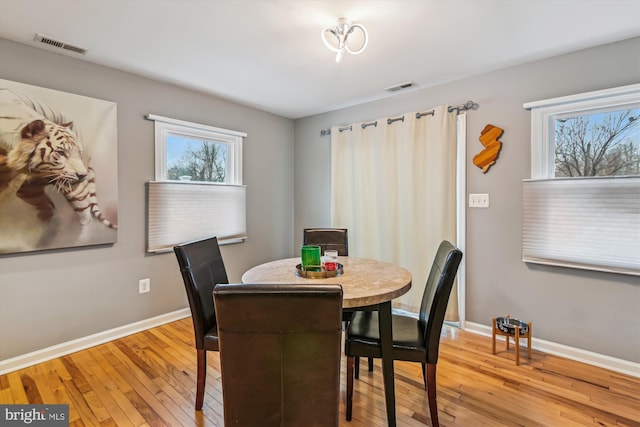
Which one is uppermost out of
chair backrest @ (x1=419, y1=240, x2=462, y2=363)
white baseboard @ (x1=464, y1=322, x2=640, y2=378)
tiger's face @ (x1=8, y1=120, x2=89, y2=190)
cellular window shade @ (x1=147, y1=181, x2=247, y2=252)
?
tiger's face @ (x1=8, y1=120, x2=89, y2=190)

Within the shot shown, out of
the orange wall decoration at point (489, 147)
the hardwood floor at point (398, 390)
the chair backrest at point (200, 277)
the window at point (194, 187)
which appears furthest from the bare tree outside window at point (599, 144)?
the window at point (194, 187)

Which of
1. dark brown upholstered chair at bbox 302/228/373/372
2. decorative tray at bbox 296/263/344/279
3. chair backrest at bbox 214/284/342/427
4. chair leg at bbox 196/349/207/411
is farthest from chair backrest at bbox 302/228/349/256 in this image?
chair backrest at bbox 214/284/342/427

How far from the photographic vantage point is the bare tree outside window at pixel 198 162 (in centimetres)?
304

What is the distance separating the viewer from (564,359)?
2285mm

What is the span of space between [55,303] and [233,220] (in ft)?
5.36

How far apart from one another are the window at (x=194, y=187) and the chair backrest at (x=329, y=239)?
1115mm

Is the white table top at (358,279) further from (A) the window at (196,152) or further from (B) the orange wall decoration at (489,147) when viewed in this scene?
(A) the window at (196,152)

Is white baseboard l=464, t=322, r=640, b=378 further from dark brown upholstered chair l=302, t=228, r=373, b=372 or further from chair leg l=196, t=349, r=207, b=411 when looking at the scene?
chair leg l=196, t=349, r=207, b=411

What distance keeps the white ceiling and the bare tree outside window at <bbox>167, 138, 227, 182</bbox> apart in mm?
640

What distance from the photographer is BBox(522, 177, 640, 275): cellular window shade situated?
2039 mm

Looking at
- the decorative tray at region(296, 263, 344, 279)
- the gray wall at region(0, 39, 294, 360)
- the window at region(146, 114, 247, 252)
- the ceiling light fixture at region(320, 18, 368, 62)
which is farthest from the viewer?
the window at region(146, 114, 247, 252)

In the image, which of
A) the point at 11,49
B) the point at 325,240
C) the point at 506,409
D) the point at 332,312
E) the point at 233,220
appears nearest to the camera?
the point at 332,312

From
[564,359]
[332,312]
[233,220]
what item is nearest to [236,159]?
[233,220]

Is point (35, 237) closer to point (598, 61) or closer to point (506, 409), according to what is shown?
point (506, 409)
